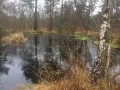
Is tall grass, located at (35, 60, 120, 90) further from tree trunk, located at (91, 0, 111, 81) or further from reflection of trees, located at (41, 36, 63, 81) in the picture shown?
reflection of trees, located at (41, 36, 63, 81)

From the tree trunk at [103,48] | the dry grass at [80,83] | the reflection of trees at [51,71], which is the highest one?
the tree trunk at [103,48]

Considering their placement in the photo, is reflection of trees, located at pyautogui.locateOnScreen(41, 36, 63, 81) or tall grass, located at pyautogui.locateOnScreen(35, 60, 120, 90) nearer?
tall grass, located at pyautogui.locateOnScreen(35, 60, 120, 90)

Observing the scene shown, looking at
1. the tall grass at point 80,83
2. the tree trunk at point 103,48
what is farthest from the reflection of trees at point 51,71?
the tree trunk at point 103,48

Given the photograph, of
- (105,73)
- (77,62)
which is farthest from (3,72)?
(105,73)

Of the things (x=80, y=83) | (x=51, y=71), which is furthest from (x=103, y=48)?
(x=51, y=71)

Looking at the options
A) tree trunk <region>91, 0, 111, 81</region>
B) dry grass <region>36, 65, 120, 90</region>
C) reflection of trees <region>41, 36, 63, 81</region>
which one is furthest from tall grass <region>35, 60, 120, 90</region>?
reflection of trees <region>41, 36, 63, 81</region>

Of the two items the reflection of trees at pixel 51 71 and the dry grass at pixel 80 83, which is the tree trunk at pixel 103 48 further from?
the reflection of trees at pixel 51 71

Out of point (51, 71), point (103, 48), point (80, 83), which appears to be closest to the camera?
point (80, 83)

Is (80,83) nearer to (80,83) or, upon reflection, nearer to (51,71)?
(80,83)

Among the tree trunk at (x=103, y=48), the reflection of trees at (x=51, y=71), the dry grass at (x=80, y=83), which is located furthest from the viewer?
the reflection of trees at (x=51, y=71)

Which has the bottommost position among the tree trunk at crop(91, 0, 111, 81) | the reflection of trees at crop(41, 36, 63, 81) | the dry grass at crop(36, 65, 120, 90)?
the reflection of trees at crop(41, 36, 63, 81)

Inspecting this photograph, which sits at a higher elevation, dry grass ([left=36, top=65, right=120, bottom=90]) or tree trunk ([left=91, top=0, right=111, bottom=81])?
tree trunk ([left=91, top=0, right=111, bottom=81])

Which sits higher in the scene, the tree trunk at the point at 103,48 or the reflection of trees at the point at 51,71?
the tree trunk at the point at 103,48

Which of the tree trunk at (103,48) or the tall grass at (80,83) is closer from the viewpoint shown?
the tall grass at (80,83)
